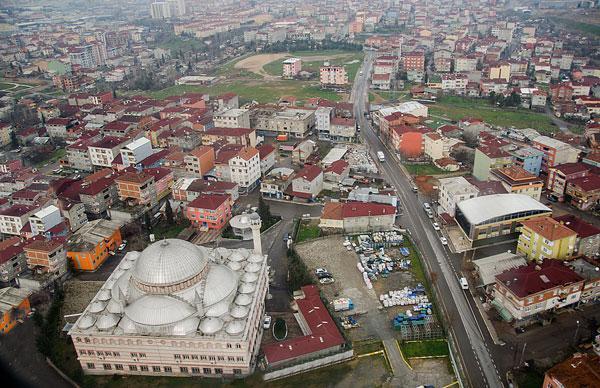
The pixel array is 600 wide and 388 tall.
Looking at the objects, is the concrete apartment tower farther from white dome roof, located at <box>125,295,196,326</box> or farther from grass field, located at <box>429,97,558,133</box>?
grass field, located at <box>429,97,558,133</box>

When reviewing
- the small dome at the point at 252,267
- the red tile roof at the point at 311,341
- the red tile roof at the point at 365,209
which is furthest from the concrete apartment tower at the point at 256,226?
the red tile roof at the point at 365,209

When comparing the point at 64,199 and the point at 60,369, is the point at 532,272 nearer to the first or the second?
the point at 60,369

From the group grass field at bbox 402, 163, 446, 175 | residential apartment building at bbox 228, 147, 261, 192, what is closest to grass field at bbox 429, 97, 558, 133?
grass field at bbox 402, 163, 446, 175

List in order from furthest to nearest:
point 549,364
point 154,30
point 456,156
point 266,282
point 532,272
A: point 154,30 < point 456,156 < point 266,282 < point 532,272 < point 549,364

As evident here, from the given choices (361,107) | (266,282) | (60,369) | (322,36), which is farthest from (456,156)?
(322,36)

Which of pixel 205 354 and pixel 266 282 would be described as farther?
pixel 266 282

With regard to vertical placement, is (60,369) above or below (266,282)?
below

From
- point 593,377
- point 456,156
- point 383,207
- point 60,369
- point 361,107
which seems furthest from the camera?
point 361,107
